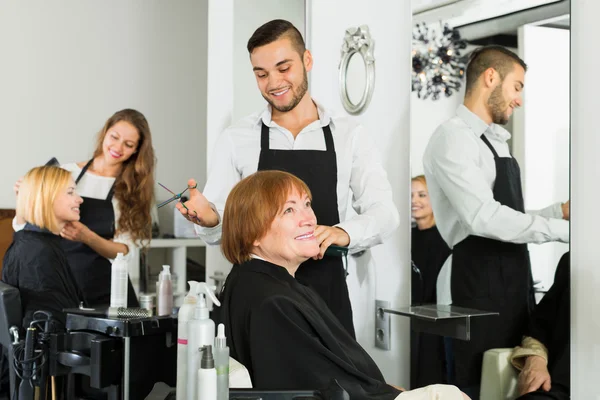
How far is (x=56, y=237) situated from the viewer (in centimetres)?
308

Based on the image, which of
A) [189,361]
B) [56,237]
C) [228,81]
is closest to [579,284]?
[189,361]

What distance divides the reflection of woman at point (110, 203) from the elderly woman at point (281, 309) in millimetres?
1376

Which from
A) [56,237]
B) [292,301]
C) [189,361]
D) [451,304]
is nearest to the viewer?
[189,361]

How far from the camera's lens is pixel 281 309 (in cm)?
176

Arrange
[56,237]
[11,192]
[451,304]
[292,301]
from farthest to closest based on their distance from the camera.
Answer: [11,192] < [56,237] < [451,304] < [292,301]

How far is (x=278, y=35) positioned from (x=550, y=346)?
1.38 metres

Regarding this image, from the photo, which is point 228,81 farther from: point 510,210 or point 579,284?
point 579,284

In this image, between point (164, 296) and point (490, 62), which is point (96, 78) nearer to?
point (164, 296)

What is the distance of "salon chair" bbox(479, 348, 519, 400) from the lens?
208cm

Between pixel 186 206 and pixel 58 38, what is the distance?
1755 millimetres

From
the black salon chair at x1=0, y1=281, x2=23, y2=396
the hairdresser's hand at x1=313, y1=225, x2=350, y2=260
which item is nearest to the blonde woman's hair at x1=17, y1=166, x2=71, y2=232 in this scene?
the black salon chair at x1=0, y1=281, x2=23, y2=396

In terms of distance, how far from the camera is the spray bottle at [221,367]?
1439mm

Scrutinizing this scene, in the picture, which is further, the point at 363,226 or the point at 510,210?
the point at 363,226

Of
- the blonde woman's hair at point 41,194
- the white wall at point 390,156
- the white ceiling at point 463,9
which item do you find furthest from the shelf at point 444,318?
the blonde woman's hair at point 41,194
